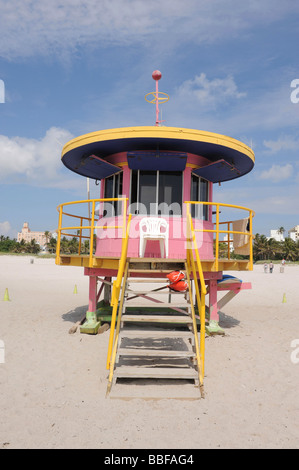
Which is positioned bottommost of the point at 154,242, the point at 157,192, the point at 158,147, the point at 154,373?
the point at 154,373

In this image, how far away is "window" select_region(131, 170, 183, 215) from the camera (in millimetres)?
8844

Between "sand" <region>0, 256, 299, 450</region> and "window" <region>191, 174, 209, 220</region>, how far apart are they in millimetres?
3552

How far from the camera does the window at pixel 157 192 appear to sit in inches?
348

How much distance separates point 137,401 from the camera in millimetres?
4945

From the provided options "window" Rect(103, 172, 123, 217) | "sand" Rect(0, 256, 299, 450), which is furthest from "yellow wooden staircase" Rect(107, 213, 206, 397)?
"window" Rect(103, 172, 123, 217)

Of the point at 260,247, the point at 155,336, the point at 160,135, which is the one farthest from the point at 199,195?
the point at 260,247

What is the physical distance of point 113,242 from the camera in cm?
887

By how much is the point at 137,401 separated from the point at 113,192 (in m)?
6.23

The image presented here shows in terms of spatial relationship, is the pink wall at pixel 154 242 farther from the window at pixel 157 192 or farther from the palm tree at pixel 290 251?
the palm tree at pixel 290 251

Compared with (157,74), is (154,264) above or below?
below

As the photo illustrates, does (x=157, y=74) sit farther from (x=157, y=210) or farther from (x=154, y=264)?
(x=154, y=264)
